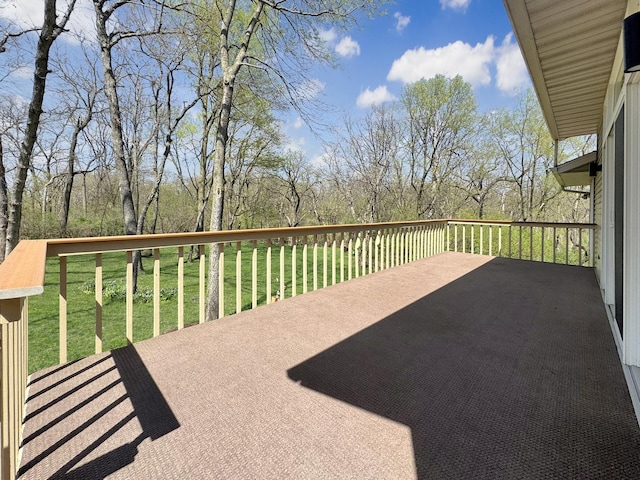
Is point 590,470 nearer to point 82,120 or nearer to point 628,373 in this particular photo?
point 628,373

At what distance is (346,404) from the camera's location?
1.63 meters

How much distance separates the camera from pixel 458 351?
7.46 feet

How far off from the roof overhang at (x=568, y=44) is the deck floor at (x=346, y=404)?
2.41m

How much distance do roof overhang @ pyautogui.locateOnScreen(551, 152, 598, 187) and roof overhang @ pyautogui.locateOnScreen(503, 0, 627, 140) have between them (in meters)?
1.27

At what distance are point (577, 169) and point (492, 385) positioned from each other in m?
6.07

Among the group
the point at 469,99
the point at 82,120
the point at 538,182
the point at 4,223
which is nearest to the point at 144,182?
the point at 82,120

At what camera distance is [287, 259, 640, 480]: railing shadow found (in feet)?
4.20

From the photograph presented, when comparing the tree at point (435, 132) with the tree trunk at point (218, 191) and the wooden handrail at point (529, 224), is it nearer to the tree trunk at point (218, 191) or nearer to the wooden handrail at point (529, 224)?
the wooden handrail at point (529, 224)

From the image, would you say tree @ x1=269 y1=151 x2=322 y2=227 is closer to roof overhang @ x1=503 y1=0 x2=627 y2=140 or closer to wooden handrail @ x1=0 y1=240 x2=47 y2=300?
roof overhang @ x1=503 y1=0 x2=627 y2=140

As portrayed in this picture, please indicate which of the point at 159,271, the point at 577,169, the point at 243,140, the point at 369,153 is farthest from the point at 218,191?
the point at 243,140

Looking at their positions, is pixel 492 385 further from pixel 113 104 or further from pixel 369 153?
pixel 369 153

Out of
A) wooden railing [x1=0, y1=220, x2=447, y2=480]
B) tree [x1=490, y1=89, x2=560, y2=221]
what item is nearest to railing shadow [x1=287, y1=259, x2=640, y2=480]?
wooden railing [x1=0, y1=220, x2=447, y2=480]

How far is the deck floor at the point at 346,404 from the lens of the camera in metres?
1.25

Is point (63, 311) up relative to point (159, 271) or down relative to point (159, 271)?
down
